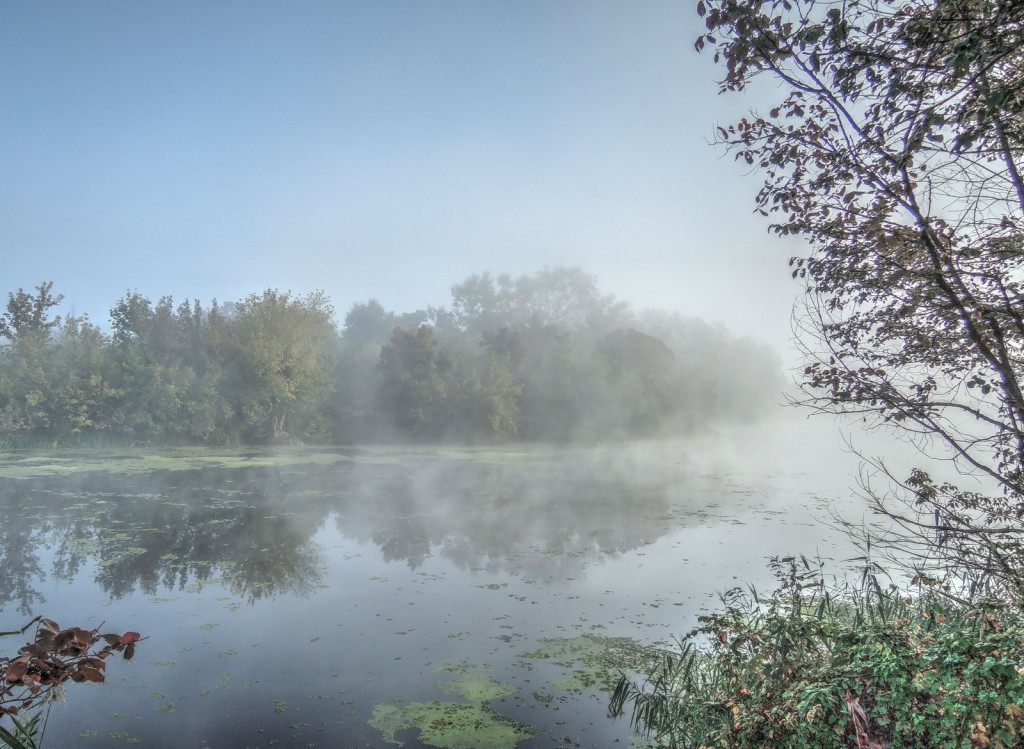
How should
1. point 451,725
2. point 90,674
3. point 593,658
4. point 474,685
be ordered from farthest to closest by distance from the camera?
point 593,658 → point 474,685 → point 451,725 → point 90,674

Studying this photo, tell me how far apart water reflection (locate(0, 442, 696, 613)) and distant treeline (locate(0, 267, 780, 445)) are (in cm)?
668

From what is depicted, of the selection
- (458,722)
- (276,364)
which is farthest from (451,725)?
(276,364)

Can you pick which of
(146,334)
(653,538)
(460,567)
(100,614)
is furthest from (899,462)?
(146,334)

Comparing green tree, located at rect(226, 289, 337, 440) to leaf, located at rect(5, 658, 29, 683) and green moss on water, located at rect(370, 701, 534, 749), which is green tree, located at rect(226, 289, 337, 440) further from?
leaf, located at rect(5, 658, 29, 683)

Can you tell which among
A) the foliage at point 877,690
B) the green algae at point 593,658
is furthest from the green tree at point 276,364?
the foliage at point 877,690

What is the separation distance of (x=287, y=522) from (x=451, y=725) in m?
6.78

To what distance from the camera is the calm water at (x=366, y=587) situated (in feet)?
13.6

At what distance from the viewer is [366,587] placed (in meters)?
6.88

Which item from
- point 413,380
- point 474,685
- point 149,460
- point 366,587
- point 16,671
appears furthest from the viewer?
point 413,380

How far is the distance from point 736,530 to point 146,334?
2188 centimetres

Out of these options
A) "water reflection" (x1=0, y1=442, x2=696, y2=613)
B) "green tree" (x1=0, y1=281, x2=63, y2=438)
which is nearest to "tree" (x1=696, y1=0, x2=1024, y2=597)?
"water reflection" (x1=0, y1=442, x2=696, y2=613)

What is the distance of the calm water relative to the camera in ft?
13.6

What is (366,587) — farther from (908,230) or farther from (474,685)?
(908,230)

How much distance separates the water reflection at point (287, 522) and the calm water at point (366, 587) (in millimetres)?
55
